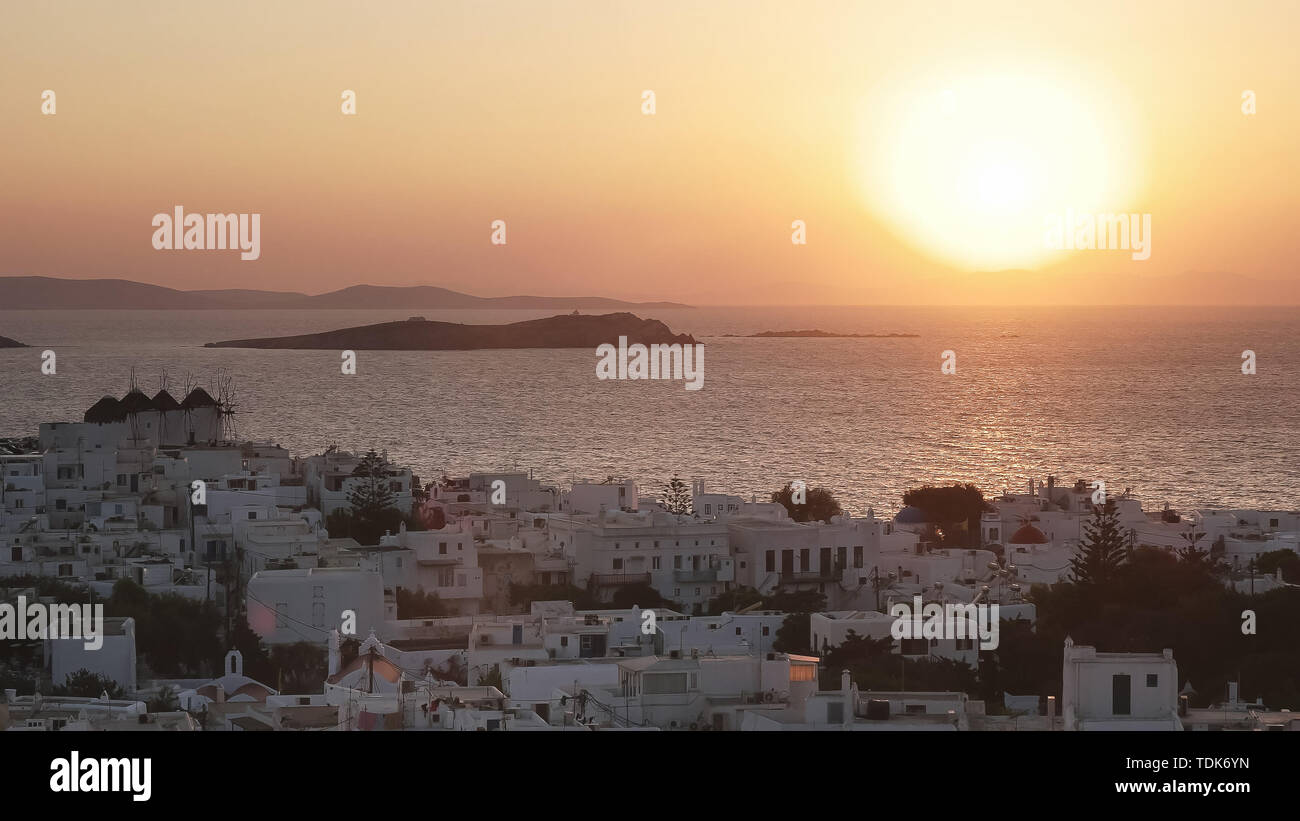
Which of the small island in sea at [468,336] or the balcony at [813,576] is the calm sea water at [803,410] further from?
the balcony at [813,576]

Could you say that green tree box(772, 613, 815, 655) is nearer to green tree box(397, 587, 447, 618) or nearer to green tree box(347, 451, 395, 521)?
green tree box(397, 587, 447, 618)

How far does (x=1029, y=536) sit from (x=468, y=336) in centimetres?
8887

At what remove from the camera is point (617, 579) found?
16.4 m

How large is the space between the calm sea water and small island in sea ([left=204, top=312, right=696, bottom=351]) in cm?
253

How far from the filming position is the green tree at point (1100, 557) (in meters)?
15.9

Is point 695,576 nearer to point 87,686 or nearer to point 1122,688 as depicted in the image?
point 87,686

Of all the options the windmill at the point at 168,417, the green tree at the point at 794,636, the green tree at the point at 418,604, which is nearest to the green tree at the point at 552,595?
the green tree at the point at 418,604

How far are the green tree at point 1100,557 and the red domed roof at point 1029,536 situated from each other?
1.74 metres

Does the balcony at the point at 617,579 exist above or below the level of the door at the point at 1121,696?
above

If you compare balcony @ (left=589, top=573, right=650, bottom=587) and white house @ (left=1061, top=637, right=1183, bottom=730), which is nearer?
white house @ (left=1061, top=637, right=1183, bottom=730)

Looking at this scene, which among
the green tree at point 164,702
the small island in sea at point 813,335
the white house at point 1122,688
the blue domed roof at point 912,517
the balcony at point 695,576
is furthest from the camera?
the small island in sea at point 813,335

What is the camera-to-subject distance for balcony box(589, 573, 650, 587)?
16.3 meters

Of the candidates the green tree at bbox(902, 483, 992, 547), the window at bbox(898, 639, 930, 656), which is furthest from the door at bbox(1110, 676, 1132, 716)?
the green tree at bbox(902, 483, 992, 547)
